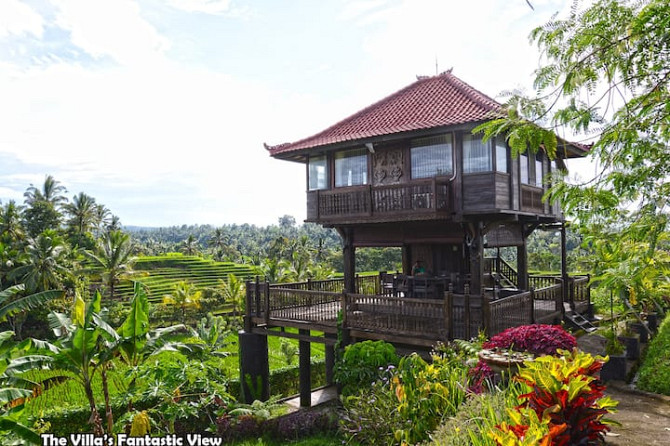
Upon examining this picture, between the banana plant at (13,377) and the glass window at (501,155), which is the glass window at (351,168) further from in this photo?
the banana plant at (13,377)

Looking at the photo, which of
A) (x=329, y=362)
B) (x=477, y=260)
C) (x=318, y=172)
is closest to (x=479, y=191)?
(x=477, y=260)

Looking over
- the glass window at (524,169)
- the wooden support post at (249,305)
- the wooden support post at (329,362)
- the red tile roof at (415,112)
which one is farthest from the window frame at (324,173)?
the wooden support post at (329,362)

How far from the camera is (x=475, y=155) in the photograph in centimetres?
1323

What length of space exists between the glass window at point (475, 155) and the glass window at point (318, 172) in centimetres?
470

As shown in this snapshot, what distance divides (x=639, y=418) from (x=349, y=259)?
1140 centimetres

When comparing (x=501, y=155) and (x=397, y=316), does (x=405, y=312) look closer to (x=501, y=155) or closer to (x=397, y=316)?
(x=397, y=316)

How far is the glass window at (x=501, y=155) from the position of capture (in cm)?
1316

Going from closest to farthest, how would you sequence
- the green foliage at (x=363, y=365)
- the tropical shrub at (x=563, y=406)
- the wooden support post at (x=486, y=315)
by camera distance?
the tropical shrub at (x=563, y=406) → the green foliage at (x=363, y=365) → the wooden support post at (x=486, y=315)

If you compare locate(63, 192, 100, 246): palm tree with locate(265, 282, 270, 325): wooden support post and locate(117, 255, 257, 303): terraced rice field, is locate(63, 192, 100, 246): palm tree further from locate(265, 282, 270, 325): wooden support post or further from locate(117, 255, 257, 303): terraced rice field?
locate(265, 282, 270, 325): wooden support post

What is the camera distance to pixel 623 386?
8625 mm

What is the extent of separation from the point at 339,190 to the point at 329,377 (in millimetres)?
7985

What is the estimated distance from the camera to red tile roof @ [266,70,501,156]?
13422 millimetres

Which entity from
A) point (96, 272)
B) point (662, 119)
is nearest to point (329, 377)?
point (662, 119)

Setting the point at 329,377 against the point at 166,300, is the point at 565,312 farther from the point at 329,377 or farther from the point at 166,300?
the point at 166,300
